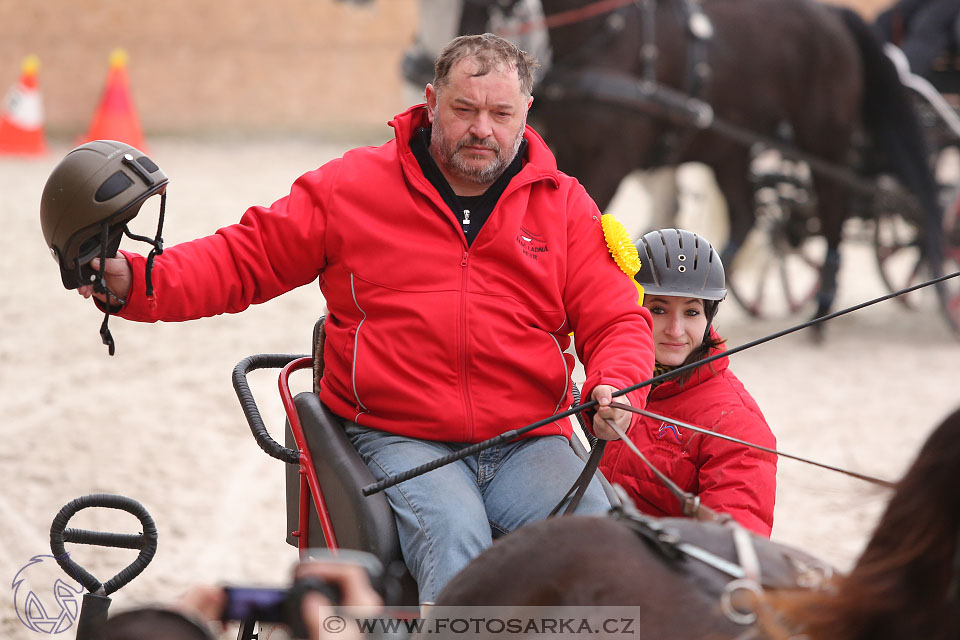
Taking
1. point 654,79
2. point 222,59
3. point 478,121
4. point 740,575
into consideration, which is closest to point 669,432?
Answer: point 478,121

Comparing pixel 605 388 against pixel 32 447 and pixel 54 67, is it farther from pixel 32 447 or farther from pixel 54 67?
pixel 54 67

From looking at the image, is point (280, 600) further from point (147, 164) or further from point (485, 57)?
point (485, 57)

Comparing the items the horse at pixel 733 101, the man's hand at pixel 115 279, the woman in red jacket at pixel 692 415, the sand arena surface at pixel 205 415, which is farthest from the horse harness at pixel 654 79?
the man's hand at pixel 115 279

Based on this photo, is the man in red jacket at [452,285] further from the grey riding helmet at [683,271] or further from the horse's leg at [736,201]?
the horse's leg at [736,201]

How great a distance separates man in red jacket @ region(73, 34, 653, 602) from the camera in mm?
2189

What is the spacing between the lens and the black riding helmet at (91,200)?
6.86ft

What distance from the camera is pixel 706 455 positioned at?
2250 millimetres

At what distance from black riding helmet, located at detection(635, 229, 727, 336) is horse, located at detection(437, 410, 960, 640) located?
42.0 inches

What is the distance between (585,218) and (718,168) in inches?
183

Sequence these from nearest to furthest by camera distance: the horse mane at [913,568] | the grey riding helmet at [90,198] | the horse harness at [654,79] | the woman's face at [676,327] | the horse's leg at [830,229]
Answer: the horse mane at [913,568] < the grey riding helmet at [90,198] < the woman's face at [676,327] < the horse harness at [654,79] < the horse's leg at [830,229]

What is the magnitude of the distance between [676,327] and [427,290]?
0.62 m

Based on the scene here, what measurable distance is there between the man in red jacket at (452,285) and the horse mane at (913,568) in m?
0.98
